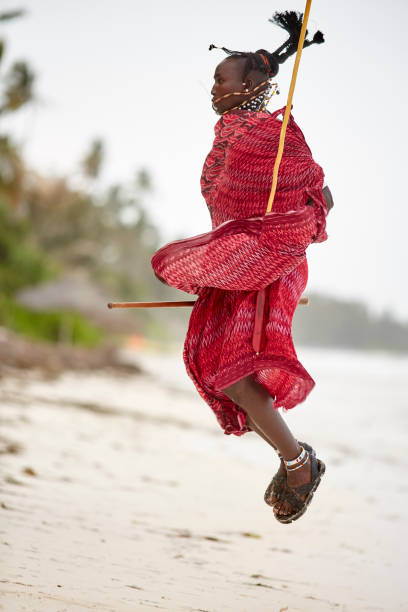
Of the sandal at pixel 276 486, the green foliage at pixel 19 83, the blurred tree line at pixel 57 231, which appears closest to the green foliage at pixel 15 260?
the blurred tree line at pixel 57 231

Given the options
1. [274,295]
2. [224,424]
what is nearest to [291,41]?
[274,295]

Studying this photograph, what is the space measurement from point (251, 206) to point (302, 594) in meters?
1.63

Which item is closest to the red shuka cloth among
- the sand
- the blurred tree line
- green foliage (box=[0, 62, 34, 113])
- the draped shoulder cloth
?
the draped shoulder cloth

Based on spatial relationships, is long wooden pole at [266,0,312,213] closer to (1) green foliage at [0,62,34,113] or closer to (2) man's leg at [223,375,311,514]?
(2) man's leg at [223,375,311,514]

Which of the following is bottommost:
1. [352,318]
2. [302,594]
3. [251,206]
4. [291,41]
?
[352,318]

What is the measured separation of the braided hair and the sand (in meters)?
2.06

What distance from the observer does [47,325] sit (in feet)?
69.7

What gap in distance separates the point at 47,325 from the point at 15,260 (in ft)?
8.34

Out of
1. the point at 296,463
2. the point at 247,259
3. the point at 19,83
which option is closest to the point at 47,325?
the point at 19,83

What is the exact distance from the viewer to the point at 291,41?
2574 millimetres

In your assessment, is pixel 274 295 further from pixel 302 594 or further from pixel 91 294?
pixel 91 294

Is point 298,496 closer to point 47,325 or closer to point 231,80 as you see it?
point 231,80

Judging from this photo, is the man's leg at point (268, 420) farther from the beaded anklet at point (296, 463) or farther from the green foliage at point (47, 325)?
the green foliage at point (47, 325)

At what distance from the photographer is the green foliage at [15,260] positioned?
779 inches
